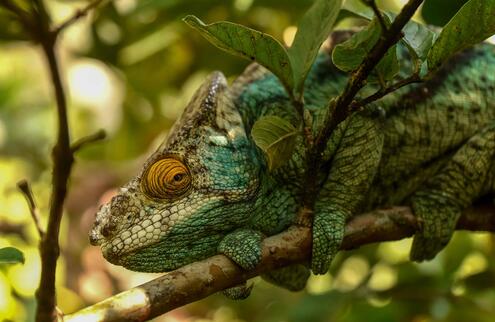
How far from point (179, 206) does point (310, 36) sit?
0.64 metres

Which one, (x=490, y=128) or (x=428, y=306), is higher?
(x=490, y=128)

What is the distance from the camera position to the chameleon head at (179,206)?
7.49 ft

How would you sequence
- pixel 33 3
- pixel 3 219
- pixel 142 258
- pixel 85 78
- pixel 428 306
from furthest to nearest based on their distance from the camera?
pixel 85 78
pixel 3 219
pixel 428 306
pixel 142 258
pixel 33 3

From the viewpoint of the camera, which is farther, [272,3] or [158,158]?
[272,3]

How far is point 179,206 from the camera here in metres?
2.29

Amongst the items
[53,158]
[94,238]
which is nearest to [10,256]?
[53,158]

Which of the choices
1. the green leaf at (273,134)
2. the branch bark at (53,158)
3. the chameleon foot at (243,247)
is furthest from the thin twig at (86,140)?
the chameleon foot at (243,247)

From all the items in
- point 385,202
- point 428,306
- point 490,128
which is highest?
point 490,128

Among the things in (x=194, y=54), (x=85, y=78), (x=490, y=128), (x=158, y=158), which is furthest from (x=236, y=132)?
(x=85, y=78)

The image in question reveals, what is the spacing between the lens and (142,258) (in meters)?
2.29

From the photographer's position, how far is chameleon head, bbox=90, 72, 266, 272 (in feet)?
7.49

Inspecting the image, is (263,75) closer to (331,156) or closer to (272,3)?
(331,156)

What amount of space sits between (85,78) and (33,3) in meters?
3.95

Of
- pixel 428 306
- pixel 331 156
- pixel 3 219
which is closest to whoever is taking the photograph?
pixel 331 156
